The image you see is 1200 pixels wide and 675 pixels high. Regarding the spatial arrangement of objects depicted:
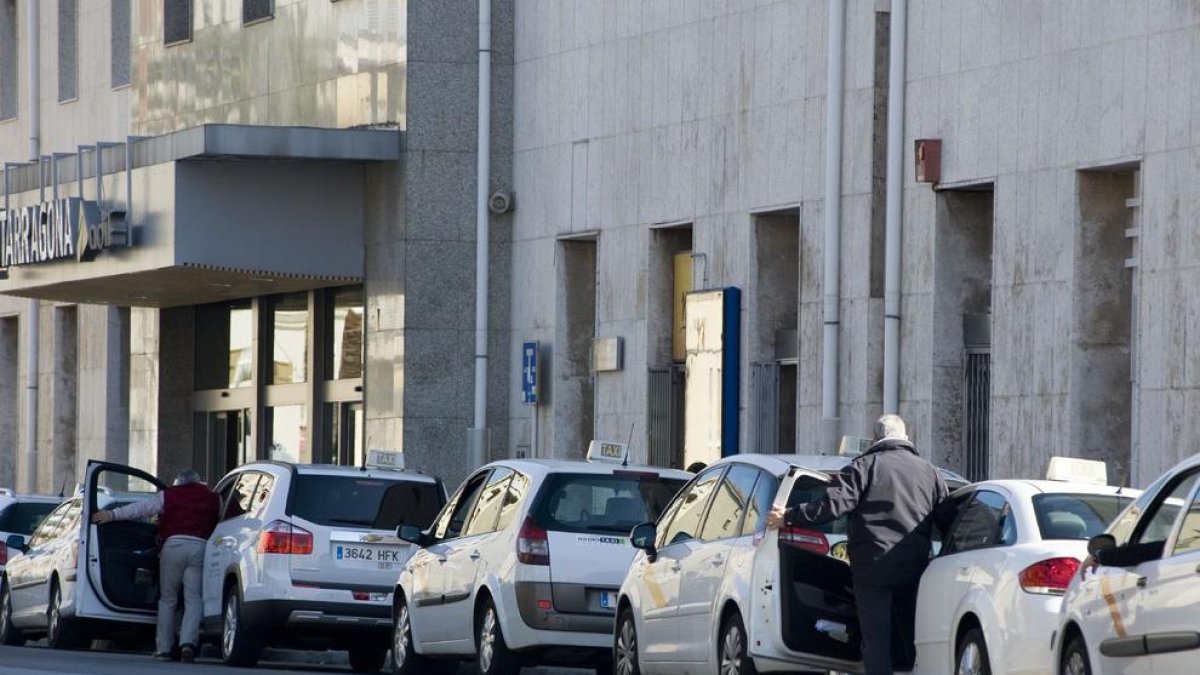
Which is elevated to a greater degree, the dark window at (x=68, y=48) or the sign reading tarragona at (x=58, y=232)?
the dark window at (x=68, y=48)

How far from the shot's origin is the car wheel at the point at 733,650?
532 inches

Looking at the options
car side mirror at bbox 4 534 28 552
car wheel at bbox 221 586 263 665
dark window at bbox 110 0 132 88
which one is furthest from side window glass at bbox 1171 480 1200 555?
dark window at bbox 110 0 132 88

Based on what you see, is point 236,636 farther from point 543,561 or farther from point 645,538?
point 645,538

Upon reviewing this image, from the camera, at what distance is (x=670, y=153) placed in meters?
26.1

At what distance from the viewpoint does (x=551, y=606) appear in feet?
52.7

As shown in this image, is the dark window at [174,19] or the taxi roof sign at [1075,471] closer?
the taxi roof sign at [1075,471]

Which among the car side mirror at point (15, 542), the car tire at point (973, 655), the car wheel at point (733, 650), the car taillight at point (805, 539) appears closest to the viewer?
the car tire at point (973, 655)

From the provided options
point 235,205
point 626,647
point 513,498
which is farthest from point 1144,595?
point 235,205

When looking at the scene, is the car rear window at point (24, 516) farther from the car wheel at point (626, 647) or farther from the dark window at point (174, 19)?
the car wheel at point (626, 647)

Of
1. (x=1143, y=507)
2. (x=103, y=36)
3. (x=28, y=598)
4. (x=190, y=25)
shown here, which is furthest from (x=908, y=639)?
(x=103, y=36)

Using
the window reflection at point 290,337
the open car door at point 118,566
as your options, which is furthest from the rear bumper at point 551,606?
the window reflection at point 290,337

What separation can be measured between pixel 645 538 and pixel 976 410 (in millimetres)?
7405

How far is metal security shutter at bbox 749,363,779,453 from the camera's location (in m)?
25.0

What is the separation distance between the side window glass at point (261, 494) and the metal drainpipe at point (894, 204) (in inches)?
224
